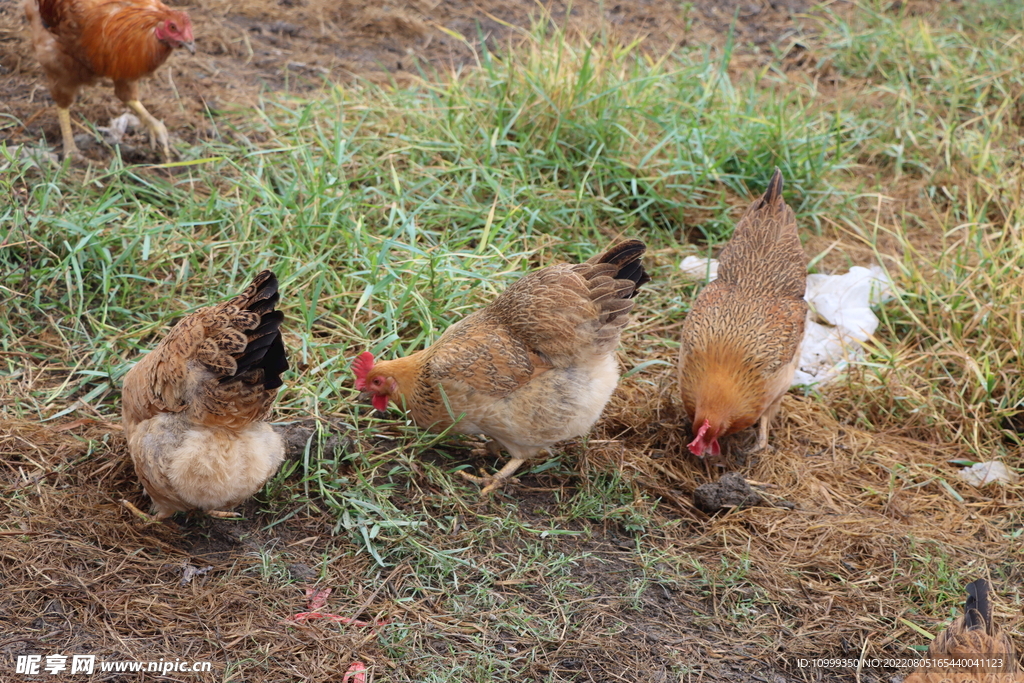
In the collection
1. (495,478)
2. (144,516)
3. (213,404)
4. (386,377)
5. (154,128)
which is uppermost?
(154,128)

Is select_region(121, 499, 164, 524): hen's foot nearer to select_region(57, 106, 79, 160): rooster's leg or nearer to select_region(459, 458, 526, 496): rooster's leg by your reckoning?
select_region(459, 458, 526, 496): rooster's leg

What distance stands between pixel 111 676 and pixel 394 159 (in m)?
3.52

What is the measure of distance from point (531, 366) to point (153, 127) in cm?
305

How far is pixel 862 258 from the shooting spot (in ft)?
18.7

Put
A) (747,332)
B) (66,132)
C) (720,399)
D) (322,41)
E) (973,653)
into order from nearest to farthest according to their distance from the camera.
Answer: (973,653) < (720,399) < (747,332) < (66,132) < (322,41)

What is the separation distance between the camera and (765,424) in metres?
4.48

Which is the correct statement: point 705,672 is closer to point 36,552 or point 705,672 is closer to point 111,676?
point 111,676

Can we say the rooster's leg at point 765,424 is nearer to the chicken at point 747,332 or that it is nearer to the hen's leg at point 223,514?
the chicken at point 747,332

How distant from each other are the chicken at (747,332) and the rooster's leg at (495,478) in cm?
83

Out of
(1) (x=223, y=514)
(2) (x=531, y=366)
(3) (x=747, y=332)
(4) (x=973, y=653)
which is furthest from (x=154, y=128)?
(4) (x=973, y=653)

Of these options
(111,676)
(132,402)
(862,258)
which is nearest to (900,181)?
(862,258)

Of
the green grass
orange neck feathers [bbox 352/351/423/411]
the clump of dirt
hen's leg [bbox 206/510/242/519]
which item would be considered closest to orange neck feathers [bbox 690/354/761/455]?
the clump of dirt

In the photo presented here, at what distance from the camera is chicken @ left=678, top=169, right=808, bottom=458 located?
411 centimetres

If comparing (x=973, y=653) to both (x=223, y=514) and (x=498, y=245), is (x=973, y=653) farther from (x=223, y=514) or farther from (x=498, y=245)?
(x=498, y=245)
